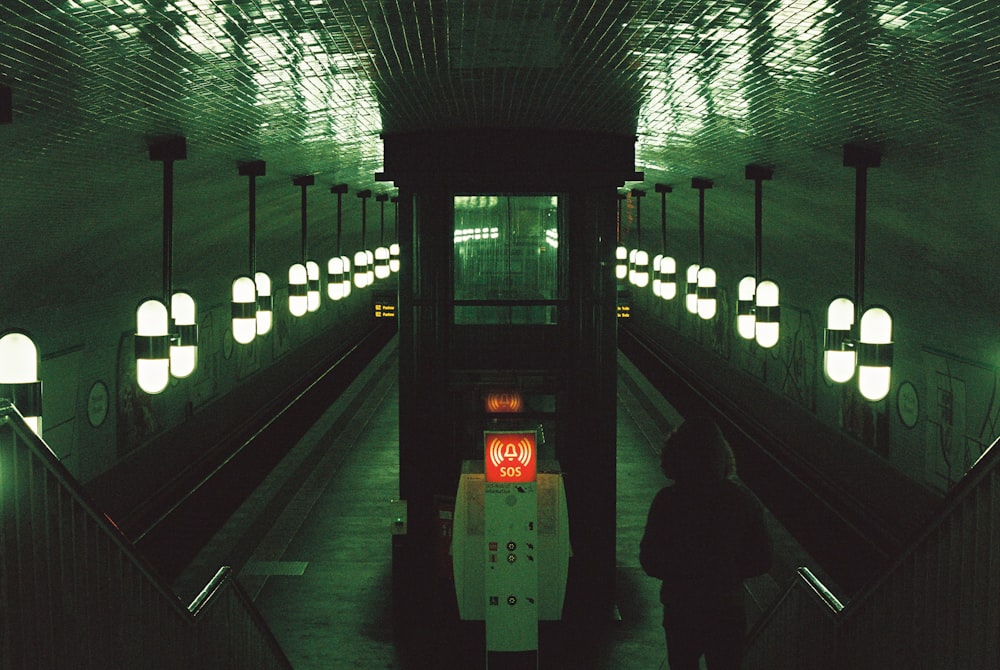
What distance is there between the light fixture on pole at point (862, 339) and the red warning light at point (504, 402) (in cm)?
276

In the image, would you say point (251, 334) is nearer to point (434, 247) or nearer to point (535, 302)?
point (434, 247)

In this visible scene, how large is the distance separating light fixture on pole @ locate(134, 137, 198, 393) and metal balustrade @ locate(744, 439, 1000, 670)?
4.21 meters

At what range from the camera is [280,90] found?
19.1 feet

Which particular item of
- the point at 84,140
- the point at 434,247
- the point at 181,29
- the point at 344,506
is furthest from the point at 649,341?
the point at 181,29

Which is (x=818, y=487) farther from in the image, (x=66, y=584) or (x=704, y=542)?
(x=66, y=584)

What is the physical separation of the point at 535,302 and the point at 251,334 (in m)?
2.41

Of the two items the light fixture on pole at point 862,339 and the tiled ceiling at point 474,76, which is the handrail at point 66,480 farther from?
the light fixture on pole at point 862,339

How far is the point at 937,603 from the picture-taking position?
386 centimetres

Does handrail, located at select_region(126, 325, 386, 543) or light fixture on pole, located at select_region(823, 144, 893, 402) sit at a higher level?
light fixture on pole, located at select_region(823, 144, 893, 402)

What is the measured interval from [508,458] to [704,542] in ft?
11.6

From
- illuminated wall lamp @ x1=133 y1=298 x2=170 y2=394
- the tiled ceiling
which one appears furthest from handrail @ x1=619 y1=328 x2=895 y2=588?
Answer: illuminated wall lamp @ x1=133 y1=298 x2=170 y2=394

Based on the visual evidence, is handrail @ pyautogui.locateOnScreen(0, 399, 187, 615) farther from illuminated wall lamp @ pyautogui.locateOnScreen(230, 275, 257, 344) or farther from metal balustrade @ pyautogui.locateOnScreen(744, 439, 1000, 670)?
illuminated wall lamp @ pyautogui.locateOnScreen(230, 275, 257, 344)

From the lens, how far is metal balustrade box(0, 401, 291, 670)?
3.40 metres

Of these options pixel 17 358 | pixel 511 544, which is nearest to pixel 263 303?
pixel 511 544
